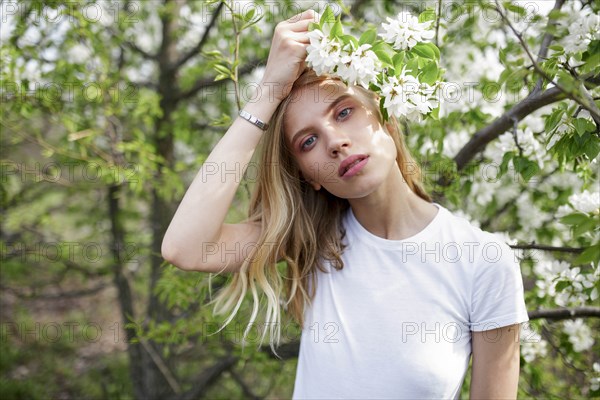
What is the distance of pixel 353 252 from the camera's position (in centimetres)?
184

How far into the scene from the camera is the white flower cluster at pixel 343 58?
140 centimetres

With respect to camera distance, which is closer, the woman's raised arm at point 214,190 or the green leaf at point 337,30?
the green leaf at point 337,30

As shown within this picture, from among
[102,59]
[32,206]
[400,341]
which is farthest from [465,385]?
[32,206]

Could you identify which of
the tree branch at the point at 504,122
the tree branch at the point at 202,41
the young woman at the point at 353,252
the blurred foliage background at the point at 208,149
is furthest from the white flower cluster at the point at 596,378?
the tree branch at the point at 202,41

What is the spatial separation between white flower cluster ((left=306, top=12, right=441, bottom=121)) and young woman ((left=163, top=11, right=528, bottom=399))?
0.17 metres

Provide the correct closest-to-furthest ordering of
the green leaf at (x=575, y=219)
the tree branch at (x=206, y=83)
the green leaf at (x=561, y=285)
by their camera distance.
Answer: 1. the green leaf at (x=575, y=219)
2. the green leaf at (x=561, y=285)
3. the tree branch at (x=206, y=83)

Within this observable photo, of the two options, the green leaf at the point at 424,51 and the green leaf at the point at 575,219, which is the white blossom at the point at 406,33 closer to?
the green leaf at the point at 424,51

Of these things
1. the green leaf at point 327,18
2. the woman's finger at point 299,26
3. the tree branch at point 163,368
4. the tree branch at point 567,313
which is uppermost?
the woman's finger at point 299,26

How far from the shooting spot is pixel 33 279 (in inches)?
217

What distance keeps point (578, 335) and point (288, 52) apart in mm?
1740

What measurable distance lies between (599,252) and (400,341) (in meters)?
0.73

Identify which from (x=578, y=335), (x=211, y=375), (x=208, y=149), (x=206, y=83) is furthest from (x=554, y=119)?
(x=208, y=149)

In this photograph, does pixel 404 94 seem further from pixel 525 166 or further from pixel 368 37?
pixel 525 166

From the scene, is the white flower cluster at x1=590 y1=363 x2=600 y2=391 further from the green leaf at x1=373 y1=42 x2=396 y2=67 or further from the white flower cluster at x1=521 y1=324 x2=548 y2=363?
the green leaf at x1=373 y1=42 x2=396 y2=67
